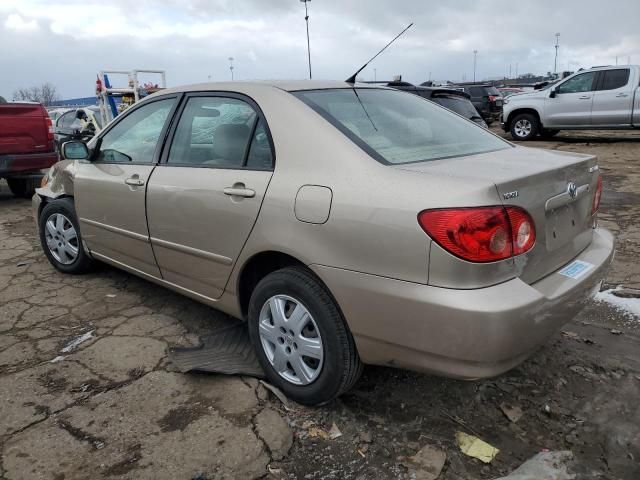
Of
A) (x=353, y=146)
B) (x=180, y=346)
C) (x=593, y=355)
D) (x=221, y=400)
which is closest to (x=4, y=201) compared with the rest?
(x=180, y=346)

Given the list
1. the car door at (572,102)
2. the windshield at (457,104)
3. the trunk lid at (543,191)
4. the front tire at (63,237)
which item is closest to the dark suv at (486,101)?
the car door at (572,102)

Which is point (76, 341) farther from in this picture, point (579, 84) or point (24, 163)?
point (579, 84)

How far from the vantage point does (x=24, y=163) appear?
24.8ft

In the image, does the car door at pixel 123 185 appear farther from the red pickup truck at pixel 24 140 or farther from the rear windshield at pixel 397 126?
the red pickup truck at pixel 24 140

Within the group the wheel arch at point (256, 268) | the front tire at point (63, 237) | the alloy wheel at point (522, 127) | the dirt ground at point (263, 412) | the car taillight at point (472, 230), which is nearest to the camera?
the car taillight at point (472, 230)

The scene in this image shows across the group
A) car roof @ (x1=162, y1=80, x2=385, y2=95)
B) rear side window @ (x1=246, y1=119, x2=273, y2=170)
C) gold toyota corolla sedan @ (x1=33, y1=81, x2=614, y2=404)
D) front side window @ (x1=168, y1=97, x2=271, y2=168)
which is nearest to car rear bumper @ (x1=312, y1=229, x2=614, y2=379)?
gold toyota corolla sedan @ (x1=33, y1=81, x2=614, y2=404)

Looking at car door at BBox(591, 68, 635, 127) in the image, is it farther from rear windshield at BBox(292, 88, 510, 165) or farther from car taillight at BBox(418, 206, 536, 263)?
car taillight at BBox(418, 206, 536, 263)

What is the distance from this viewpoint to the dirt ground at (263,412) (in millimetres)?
2252

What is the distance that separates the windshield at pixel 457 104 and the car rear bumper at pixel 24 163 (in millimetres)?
5740

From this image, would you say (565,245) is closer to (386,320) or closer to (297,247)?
(386,320)

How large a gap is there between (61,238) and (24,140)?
13.3 ft

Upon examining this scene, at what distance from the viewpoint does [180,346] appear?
3.29 meters

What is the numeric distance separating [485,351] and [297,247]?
911 mm

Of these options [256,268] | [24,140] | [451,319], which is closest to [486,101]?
[24,140]
